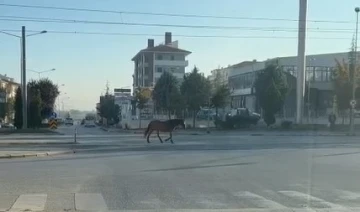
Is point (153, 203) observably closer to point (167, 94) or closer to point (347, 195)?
Result: point (347, 195)

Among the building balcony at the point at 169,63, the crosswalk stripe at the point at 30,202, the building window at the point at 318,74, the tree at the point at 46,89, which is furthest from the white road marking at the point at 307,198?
the building balcony at the point at 169,63

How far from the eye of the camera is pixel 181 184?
15.1 m

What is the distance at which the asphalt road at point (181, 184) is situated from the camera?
11.8 m

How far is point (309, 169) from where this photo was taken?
19.6 meters

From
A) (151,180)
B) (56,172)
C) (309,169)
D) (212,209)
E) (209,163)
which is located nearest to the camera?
(212,209)

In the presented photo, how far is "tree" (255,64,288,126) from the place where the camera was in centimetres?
6319

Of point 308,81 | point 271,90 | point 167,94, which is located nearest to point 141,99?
point 167,94

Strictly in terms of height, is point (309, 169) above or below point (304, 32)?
below

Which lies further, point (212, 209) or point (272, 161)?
point (272, 161)

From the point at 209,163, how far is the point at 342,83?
4423 centimetres

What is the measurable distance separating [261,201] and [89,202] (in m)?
3.65

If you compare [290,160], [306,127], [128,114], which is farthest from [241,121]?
[290,160]

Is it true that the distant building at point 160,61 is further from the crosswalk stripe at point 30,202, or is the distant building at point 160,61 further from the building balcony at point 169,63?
the crosswalk stripe at point 30,202

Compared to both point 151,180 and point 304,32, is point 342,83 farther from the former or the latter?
point 151,180
